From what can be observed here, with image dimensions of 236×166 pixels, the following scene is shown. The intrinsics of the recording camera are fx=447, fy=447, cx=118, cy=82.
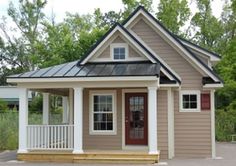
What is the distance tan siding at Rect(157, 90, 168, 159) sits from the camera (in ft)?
54.7

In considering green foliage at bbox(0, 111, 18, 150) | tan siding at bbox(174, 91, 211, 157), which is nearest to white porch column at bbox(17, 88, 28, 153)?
green foliage at bbox(0, 111, 18, 150)

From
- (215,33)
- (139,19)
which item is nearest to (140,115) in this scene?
(139,19)

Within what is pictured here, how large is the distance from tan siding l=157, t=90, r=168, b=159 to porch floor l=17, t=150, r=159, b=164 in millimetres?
1395

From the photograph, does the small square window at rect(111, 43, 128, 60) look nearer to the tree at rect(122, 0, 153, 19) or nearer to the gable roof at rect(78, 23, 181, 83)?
the gable roof at rect(78, 23, 181, 83)

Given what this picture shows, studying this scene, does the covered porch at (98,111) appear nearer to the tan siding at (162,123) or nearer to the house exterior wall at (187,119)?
the tan siding at (162,123)

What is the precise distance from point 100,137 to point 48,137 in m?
2.27

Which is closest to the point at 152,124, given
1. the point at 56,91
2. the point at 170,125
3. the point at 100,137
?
the point at 170,125

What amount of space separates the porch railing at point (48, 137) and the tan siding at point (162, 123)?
10.8 ft

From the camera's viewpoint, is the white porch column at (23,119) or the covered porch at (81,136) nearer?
the covered porch at (81,136)

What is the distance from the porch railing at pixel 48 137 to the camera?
16047 millimetres

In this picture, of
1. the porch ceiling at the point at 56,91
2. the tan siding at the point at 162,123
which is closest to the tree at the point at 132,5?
the porch ceiling at the point at 56,91

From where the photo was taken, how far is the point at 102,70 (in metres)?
16.3

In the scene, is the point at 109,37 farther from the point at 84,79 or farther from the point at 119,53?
the point at 84,79

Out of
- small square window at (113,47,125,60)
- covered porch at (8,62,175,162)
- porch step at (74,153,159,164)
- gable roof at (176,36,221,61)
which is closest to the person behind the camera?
porch step at (74,153,159,164)
